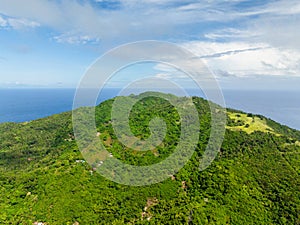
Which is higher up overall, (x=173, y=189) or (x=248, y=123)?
(x=248, y=123)

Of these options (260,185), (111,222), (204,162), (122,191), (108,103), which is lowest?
(111,222)

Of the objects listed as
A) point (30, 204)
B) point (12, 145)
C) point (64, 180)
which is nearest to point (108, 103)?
point (12, 145)

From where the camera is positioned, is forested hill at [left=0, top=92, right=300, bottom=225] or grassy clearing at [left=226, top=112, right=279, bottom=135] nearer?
forested hill at [left=0, top=92, right=300, bottom=225]

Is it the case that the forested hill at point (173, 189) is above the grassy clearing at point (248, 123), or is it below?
below

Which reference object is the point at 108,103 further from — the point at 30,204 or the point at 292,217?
the point at 292,217

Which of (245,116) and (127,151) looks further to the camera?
(245,116)

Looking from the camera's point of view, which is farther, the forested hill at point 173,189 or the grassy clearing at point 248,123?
the grassy clearing at point 248,123

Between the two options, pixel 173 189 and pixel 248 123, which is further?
pixel 248 123

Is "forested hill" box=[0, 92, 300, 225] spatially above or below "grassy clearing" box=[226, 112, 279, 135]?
below
